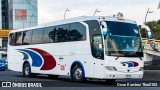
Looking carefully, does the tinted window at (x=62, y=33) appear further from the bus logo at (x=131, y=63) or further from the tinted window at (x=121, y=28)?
the bus logo at (x=131, y=63)

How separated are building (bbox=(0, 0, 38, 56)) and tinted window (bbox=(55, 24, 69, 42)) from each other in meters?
97.7

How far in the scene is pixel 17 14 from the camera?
120562 mm

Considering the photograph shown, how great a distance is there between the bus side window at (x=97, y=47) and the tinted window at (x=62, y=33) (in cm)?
270

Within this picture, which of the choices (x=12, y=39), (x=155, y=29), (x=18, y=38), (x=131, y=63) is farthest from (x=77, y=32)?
(x=155, y=29)

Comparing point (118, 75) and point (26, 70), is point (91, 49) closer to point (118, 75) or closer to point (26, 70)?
→ point (118, 75)

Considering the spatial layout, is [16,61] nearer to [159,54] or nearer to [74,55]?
[74,55]

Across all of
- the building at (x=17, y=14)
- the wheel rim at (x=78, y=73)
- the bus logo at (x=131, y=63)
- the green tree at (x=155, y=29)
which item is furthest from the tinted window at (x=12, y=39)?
the building at (x=17, y=14)

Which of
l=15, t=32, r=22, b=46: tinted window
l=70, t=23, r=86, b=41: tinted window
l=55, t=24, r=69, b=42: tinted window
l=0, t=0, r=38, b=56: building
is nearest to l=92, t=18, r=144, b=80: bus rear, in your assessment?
l=70, t=23, r=86, b=41: tinted window

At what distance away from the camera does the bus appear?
19.4 meters

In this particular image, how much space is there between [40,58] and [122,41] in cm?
718

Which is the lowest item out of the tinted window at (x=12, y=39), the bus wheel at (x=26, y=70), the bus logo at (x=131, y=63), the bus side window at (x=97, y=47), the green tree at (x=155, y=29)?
the bus wheel at (x=26, y=70)

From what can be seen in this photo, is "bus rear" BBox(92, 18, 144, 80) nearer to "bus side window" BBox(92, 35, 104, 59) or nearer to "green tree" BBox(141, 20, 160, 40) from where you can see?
"bus side window" BBox(92, 35, 104, 59)

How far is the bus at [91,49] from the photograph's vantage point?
19.4m

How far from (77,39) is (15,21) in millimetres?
102723
